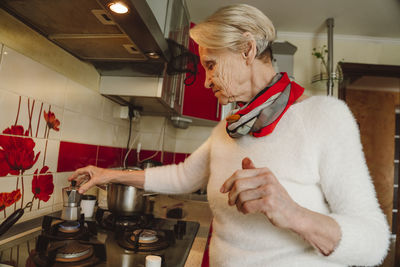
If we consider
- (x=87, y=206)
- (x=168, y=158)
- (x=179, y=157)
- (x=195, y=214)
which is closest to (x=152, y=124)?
(x=168, y=158)

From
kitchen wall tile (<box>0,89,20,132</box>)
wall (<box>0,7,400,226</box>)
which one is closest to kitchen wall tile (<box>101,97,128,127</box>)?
wall (<box>0,7,400,226</box>)

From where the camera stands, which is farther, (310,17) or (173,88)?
(310,17)

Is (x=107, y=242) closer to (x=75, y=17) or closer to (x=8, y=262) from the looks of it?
(x=8, y=262)

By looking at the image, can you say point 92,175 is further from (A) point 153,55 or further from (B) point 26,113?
(A) point 153,55

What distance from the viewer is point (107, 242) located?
86 centimetres

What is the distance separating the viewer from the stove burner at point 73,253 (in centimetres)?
67

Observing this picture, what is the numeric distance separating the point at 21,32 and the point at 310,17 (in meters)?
2.12

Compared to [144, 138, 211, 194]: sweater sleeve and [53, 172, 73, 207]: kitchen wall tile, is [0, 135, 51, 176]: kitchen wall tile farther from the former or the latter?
[144, 138, 211, 194]: sweater sleeve

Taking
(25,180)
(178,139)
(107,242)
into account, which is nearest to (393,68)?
(178,139)

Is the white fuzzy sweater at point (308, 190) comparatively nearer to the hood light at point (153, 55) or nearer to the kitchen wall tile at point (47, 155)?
the hood light at point (153, 55)

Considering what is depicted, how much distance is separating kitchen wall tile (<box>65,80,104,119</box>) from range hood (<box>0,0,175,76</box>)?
140 millimetres

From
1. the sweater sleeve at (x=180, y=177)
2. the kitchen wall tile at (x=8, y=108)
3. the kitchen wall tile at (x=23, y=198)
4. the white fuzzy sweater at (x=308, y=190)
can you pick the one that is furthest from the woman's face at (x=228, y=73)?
the kitchen wall tile at (x=23, y=198)

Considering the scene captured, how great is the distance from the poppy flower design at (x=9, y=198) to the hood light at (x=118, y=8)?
642mm

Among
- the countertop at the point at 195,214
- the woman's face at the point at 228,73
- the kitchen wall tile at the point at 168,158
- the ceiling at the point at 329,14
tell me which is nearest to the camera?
the woman's face at the point at 228,73
